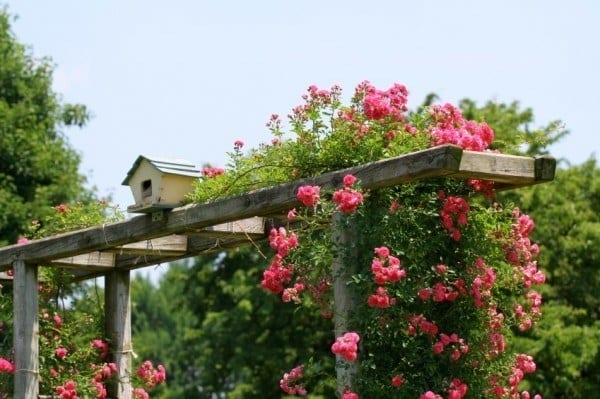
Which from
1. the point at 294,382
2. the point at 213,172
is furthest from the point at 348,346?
the point at 213,172

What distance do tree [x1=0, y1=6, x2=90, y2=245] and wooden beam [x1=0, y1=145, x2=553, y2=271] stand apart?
9.69 metres

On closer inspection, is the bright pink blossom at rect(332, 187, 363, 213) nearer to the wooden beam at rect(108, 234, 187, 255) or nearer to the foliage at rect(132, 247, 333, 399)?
the wooden beam at rect(108, 234, 187, 255)

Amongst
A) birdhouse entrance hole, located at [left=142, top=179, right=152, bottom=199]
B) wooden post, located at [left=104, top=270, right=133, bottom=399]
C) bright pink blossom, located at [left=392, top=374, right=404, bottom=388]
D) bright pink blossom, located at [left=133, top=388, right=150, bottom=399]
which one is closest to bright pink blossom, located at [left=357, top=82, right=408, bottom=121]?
bright pink blossom, located at [left=392, top=374, right=404, bottom=388]

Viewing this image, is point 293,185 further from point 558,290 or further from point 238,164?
point 558,290

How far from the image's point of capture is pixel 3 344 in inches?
337

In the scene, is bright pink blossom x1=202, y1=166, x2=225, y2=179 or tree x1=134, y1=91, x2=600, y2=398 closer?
bright pink blossom x1=202, y1=166, x2=225, y2=179

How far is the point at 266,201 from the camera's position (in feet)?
19.9

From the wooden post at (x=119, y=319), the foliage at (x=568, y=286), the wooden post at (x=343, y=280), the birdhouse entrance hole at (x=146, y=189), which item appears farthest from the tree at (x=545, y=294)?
the wooden post at (x=343, y=280)

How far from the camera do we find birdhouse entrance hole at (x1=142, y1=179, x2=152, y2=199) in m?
6.74

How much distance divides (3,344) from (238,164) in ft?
10.4

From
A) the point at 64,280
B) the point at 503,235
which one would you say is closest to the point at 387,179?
the point at 503,235

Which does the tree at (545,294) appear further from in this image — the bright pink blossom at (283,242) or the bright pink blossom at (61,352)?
the bright pink blossom at (283,242)

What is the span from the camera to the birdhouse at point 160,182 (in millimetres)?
6633

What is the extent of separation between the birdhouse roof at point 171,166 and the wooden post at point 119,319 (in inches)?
73.9
